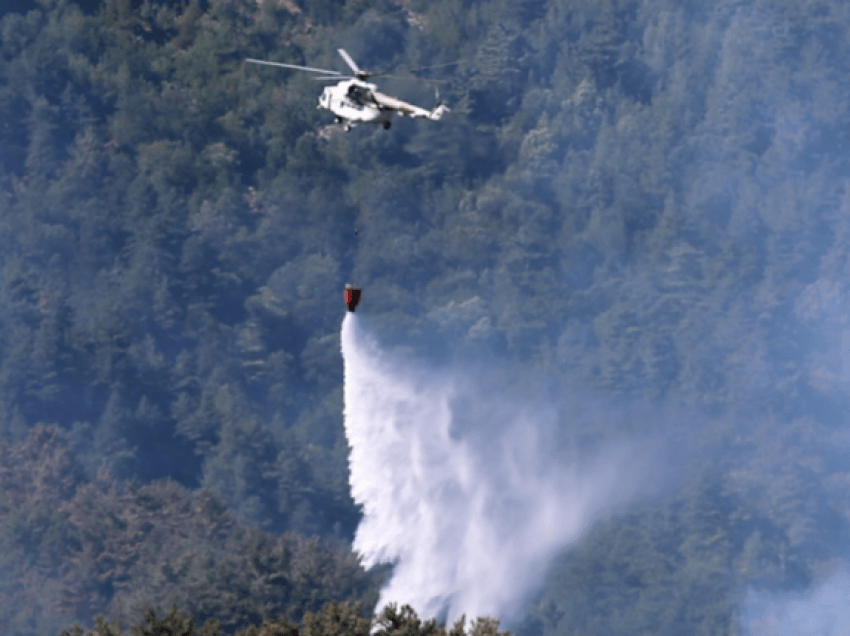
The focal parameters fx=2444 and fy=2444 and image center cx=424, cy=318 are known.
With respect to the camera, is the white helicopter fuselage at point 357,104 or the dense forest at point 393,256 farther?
the dense forest at point 393,256

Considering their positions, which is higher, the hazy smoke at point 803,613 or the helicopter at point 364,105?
the hazy smoke at point 803,613

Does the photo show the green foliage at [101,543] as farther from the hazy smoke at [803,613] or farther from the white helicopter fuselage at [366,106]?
the white helicopter fuselage at [366,106]

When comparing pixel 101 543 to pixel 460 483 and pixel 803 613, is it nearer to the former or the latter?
pixel 460 483

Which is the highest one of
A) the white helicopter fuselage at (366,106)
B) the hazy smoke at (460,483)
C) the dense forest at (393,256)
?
the dense forest at (393,256)

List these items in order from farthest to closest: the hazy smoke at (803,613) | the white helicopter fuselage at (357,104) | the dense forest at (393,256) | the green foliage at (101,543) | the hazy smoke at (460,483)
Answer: the dense forest at (393,256), the green foliage at (101,543), the hazy smoke at (803,613), the hazy smoke at (460,483), the white helicopter fuselage at (357,104)

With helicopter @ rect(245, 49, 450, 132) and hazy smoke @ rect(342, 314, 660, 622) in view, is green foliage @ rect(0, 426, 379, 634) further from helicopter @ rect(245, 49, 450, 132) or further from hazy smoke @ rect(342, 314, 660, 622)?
helicopter @ rect(245, 49, 450, 132)

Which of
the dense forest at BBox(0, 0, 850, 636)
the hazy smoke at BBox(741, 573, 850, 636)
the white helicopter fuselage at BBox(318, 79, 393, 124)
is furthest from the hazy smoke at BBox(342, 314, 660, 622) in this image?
the white helicopter fuselage at BBox(318, 79, 393, 124)

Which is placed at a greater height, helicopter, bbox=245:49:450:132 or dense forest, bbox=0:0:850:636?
dense forest, bbox=0:0:850:636

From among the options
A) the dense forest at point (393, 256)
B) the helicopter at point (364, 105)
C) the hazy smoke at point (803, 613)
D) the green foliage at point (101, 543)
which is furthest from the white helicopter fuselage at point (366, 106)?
the dense forest at point (393, 256)
